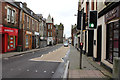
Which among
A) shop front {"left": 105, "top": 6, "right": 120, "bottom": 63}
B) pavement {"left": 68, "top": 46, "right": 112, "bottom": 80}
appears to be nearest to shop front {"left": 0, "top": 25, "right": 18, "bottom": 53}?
pavement {"left": 68, "top": 46, "right": 112, "bottom": 80}

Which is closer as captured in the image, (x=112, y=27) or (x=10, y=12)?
(x=112, y=27)

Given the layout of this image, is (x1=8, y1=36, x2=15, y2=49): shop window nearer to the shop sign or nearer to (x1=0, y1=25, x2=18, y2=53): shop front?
(x1=0, y1=25, x2=18, y2=53): shop front

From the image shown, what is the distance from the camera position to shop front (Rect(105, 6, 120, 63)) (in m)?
6.27

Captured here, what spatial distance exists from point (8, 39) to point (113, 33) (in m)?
15.0

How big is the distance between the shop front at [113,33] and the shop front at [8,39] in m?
13.2

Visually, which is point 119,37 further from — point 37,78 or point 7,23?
point 7,23

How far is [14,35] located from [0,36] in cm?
331

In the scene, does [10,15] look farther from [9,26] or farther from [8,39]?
[8,39]

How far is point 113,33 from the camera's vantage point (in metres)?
7.14

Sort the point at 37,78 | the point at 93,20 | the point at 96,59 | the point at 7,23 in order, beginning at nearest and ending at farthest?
the point at 37,78, the point at 93,20, the point at 96,59, the point at 7,23

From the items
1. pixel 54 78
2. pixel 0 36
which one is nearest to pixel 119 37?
pixel 54 78

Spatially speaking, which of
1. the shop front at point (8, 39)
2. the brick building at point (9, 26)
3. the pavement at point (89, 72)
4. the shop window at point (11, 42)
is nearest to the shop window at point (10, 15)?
the brick building at point (9, 26)

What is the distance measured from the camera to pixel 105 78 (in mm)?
5715

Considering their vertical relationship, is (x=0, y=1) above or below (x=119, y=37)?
above
